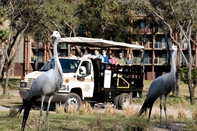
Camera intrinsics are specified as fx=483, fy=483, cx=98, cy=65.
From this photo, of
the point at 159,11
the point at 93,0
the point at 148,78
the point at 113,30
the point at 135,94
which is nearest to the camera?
the point at 135,94

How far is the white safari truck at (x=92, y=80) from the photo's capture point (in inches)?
733

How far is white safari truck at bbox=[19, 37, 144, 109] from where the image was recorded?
1861 cm

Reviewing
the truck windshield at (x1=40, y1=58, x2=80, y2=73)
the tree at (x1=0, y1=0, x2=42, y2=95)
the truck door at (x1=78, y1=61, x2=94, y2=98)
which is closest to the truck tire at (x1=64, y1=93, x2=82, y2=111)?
the truck door at (x1=78, y1=61, x2=94, y2=98)

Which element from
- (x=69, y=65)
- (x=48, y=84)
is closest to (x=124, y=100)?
(x=69, y=65)

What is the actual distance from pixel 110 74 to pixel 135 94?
2518mm

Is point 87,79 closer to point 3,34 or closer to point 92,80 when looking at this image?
point 92,80

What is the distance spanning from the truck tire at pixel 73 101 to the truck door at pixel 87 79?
0.74 metres

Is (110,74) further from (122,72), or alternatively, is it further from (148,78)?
(148,78)

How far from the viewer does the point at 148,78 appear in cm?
7494

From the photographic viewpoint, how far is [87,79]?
63.8 feet

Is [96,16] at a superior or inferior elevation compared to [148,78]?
superior

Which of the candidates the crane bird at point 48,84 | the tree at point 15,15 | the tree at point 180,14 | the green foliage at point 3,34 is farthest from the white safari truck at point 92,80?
the green foliage at point 3,34

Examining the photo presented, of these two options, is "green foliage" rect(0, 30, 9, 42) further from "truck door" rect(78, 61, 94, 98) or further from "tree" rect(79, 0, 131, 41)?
"truck door" rect(78, 61, 94, 98)

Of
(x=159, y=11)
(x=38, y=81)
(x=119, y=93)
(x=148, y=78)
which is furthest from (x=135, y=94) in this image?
(x=148, y=78)
